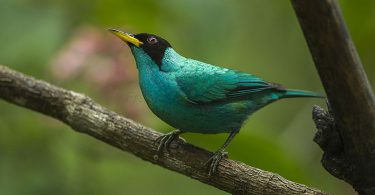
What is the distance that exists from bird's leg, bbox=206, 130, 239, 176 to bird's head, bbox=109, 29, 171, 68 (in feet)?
2.13

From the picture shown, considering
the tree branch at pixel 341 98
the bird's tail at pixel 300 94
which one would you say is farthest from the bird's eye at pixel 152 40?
the tree branch at pixel 341 98

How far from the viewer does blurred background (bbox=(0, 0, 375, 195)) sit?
4.29 metres

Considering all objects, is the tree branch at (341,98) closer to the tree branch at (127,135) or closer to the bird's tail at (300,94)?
the tree branch at (127,135)

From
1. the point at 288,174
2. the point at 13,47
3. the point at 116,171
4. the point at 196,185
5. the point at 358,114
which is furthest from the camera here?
the point at 196,185

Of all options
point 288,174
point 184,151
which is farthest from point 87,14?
point 288,174

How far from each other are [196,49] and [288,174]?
935 millimetres

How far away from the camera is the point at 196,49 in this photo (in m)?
4.39

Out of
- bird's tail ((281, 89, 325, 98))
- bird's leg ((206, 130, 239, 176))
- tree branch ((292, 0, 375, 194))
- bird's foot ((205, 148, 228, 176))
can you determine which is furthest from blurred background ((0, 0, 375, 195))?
tree branch ((292, 0, 375, 194))

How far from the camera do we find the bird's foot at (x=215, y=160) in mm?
3975

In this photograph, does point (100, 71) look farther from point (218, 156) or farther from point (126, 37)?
point (218, 156)

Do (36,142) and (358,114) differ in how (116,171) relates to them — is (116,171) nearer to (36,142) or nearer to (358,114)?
(36,142)

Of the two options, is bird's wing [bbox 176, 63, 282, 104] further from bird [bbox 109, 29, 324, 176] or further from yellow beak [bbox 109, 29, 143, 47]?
yellow beak [bbox 109, 29, 143, 47]

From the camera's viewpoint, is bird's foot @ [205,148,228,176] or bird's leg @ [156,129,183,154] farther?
bird's leg @ [156,129,183,154]

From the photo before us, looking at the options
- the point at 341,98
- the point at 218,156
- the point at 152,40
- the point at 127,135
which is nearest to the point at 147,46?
the point at 152,40
